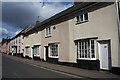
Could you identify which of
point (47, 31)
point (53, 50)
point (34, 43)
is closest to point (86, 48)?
point (53, 50)

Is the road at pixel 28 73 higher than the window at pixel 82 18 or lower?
lower

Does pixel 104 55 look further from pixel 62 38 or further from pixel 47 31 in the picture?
pixel 47 31

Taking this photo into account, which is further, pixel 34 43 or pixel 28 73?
pixel 34 43

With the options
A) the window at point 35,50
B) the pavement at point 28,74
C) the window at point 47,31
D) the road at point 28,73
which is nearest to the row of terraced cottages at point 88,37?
the window at point 47,31

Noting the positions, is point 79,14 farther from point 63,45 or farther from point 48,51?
point 48,51

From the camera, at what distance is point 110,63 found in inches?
671

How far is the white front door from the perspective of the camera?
17.4 metres

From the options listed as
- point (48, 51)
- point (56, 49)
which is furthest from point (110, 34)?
point (48, 51)

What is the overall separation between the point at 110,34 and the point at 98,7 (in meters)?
2.81

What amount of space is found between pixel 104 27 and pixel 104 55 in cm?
215

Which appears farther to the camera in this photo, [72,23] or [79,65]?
[72,23]

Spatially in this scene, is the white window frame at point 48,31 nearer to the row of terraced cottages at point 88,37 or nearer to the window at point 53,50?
the row of terraced cottages at point 88,37

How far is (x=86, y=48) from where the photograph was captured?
66.8 feet

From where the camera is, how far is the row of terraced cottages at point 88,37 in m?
16.7
